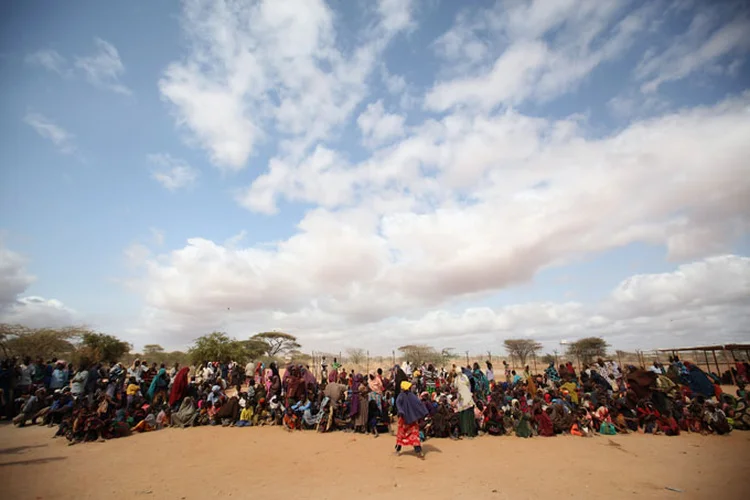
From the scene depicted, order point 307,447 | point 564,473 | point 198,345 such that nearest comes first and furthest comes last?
1. point 564,473
2. point 307,447
3. point 198,345

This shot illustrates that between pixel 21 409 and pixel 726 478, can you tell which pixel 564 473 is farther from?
pixel 21 409

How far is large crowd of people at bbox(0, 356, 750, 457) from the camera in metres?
11.1

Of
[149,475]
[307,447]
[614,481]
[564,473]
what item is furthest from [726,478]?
[149,475]

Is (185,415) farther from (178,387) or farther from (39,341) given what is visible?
(39,341)

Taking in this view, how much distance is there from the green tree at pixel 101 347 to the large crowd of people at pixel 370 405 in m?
17.6

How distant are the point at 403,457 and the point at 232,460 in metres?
4.04

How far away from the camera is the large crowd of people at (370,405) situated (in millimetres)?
11086

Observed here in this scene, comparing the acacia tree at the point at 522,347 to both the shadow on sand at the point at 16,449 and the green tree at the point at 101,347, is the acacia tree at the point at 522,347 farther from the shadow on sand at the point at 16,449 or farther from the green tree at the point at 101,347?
the shadow on sand at the point at 16,449

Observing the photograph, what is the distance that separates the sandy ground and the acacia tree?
40.4 metres

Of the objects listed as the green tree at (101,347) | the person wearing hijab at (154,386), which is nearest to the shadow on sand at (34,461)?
the person wearing hijab at (154,386)

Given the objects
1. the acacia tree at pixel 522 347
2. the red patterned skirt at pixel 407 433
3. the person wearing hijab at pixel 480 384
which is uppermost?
the acacia tree at pixel 522 347

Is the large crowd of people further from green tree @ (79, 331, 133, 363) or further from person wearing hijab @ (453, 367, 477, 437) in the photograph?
green tree @ (79, 331, 133, 363)

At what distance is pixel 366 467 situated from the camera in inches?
319

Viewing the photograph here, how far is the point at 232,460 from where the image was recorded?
28.8 ft
